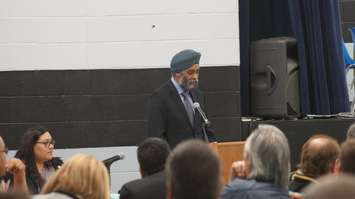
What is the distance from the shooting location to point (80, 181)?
10.2 ft

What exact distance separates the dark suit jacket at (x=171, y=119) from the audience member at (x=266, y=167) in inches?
76.3

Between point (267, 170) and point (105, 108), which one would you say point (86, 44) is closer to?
point (105, 108)

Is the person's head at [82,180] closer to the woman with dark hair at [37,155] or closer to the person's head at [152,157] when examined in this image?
the person's head at [152,157]

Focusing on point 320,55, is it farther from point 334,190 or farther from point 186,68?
point 334,190

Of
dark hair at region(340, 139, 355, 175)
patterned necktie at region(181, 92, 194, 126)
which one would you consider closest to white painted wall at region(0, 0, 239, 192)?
patterned necktie at region(181, 92, 194, 126)

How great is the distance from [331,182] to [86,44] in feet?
15.9

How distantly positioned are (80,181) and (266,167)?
2.47ft

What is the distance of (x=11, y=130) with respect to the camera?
6438mm

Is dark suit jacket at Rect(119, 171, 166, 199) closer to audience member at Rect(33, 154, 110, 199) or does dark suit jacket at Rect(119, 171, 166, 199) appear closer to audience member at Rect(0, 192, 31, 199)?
audience member at Rect(33, 154, 110, 199)

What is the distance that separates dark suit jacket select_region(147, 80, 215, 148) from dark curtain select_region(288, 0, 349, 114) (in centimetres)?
198

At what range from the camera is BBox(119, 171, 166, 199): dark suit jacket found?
11.8ft

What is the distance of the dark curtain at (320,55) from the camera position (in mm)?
6922

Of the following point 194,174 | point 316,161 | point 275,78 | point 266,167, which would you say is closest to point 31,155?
point 316,161

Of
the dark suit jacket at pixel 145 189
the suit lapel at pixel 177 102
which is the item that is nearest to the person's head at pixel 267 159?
the dark suit jacket at pixel 145 189
